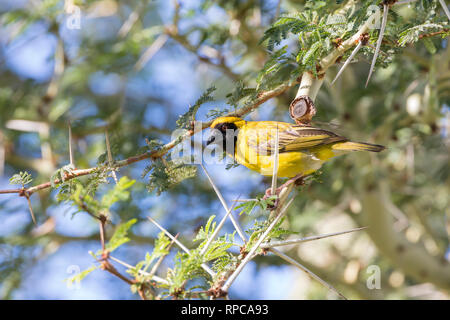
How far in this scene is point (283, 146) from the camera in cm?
364

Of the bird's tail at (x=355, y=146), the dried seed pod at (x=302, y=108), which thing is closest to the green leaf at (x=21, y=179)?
the dried seed pod at (x=302, y=108)

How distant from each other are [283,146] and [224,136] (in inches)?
21.0

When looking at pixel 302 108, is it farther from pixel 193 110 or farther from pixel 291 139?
pixel 291 139

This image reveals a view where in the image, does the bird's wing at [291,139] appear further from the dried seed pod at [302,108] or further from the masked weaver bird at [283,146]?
the dried seed pod at [302,108]

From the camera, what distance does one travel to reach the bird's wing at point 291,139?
351cm

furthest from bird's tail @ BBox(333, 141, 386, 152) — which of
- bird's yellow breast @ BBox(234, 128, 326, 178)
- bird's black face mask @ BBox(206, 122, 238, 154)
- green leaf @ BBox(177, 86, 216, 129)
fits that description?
green leaf @ BBox(177, 86, 216, 129)

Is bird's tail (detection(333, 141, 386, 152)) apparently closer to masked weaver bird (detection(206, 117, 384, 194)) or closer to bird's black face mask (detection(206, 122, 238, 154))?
masked weaver bird (detection(206, 117, 384, 194))

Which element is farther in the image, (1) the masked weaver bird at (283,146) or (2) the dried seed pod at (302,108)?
(1) the masked weaver bird at (283,146)

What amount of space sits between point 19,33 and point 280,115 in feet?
9.91

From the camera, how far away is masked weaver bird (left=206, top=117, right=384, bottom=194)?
3.51m

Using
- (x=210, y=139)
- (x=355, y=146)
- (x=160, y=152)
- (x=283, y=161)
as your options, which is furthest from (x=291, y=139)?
(x=160, y=152)

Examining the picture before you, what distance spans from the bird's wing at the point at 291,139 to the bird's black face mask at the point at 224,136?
0.48ft
